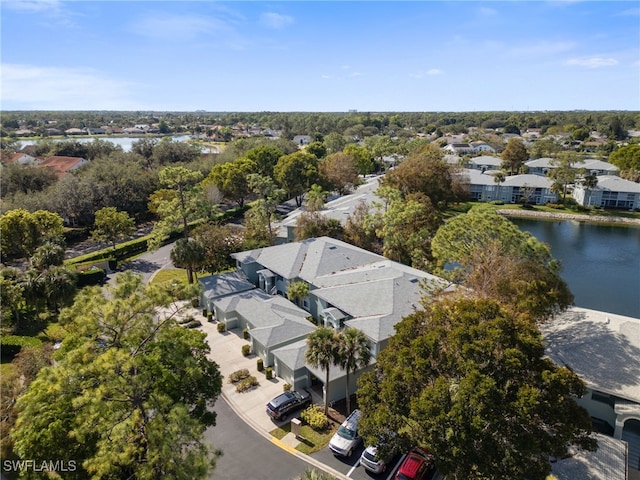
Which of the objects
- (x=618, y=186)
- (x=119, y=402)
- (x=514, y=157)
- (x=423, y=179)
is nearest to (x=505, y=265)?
(x=119, y=402)

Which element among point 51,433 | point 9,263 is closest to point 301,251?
point 51,433

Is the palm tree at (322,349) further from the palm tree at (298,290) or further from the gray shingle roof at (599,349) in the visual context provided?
the gray shingle roof at (599,349)

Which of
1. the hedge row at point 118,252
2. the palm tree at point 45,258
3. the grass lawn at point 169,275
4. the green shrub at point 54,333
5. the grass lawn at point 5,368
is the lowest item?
the grass lawn at point 5,368

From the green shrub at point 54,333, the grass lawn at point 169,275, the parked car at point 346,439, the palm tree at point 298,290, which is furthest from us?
the grass lawn at point 169,275

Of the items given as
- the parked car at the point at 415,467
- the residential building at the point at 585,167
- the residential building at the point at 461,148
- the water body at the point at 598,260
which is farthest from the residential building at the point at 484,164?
the parked car at the point at 415,467

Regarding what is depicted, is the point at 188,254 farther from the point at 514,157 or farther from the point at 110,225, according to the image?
the point at 514,157

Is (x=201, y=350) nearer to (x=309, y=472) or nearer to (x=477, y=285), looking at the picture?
(x=309, y=472)

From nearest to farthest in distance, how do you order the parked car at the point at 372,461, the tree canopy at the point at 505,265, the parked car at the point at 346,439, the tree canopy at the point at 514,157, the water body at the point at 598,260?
the parked car at the point at 372,461, the parked car at the point at 346,439, the tree canopy at the point at 505,265, the water body at the point at 598,260, the tree canopy at the point at 514,157
